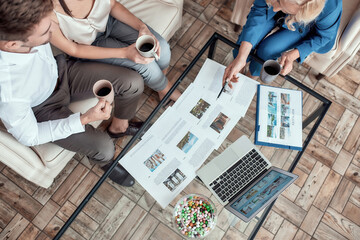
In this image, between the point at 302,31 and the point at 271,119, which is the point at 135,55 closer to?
the point at 271,119

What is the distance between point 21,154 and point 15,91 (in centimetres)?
33

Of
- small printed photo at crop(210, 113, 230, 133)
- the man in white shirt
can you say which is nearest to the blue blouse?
small printed photo at crop(210, 113, 230, 133)

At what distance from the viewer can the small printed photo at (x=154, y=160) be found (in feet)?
4.13

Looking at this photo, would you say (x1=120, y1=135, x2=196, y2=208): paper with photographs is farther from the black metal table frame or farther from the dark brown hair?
the dark brown hair

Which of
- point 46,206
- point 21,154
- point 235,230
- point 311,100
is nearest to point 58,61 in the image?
point 21,154

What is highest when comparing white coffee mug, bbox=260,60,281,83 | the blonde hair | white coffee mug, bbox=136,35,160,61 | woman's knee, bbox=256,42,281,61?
the blonde hair

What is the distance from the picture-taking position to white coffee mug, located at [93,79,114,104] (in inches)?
43.0

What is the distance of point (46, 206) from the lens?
166 centimetres

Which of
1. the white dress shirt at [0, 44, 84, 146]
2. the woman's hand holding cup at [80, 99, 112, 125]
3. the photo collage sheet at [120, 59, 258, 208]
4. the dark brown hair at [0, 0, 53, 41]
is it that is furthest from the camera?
the photo collage sheet at [120, 59, 258, 208]

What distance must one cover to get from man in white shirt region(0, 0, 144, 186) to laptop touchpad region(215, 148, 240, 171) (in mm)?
551

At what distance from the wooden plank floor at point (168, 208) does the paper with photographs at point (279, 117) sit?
1.60ft

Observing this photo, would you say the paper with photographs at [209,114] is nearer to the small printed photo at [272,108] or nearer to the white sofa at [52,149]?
the small printed photo at [272,108]

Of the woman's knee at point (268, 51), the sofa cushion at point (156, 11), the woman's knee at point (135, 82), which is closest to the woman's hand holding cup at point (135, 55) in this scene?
the woman's knee at point (135, 82)

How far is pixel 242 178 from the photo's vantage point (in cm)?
122
